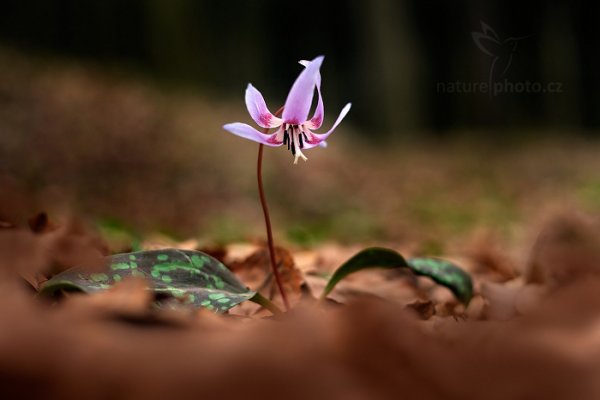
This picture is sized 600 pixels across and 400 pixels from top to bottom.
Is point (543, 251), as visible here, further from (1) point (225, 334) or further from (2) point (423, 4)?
(2) point (423, 4)

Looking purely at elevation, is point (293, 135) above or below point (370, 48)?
below

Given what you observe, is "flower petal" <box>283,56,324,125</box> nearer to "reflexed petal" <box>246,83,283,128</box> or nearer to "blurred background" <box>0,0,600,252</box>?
"reflexed petal" <box>246,83,283,128</box>

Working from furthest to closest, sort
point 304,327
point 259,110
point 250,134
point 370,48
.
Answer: point 370,48 → point 259,110 → point 250,134 → point 304,327

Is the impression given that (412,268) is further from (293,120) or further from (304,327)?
(304,327)

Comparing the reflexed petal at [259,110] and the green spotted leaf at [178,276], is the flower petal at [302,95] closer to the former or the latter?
the reflexed petal at [259,110]

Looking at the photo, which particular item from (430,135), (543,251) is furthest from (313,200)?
(430,135)

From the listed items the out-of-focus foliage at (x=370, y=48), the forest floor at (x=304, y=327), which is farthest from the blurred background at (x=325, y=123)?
the forest floor at (x=304, y=327)

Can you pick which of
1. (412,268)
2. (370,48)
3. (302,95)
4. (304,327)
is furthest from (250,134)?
(370,48)
